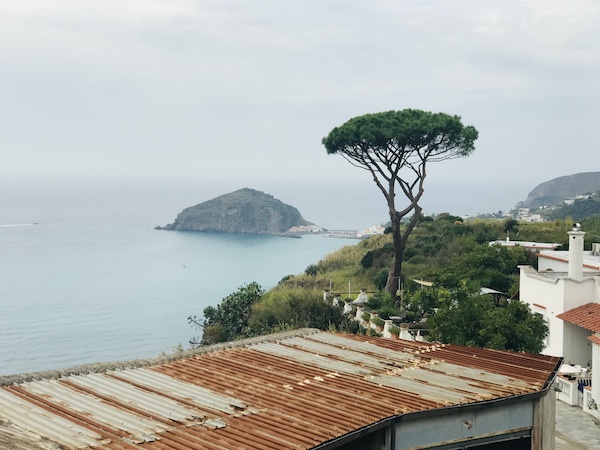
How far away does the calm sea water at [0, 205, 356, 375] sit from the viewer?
162 feet

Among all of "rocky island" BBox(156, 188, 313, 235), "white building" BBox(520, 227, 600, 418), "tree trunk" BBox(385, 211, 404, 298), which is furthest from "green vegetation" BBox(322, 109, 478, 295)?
"rocky island" BBox(156, 188, 313, 235)

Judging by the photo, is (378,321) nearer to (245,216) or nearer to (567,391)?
(567,391)

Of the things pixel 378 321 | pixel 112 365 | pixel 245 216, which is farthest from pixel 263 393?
pixel 245 216

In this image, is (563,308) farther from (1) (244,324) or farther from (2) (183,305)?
(2) (183,305)

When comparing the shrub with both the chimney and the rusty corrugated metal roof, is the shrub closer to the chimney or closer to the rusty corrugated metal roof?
the chimney

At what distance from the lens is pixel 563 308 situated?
69.8 ft

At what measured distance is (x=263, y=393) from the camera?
961cm

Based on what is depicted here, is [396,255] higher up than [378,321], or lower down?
higher up

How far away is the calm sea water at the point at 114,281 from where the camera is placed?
49.3m

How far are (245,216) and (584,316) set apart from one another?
376ft

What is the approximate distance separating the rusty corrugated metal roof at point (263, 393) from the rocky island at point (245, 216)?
120 meters

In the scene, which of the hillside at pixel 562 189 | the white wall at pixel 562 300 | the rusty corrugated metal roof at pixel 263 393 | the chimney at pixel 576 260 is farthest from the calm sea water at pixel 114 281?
the hillside at pixel 562 189

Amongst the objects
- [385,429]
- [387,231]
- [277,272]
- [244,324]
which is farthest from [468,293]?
[277,272]

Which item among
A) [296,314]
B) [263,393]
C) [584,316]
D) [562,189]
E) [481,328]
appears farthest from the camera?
[562,189]
